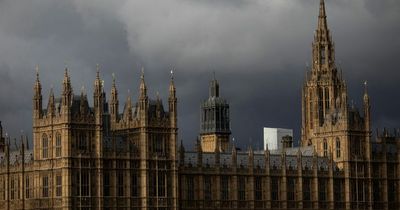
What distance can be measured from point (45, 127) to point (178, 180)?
75.6 ft

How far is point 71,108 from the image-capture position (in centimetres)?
17962

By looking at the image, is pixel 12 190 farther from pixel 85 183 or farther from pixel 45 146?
pixel 85 183

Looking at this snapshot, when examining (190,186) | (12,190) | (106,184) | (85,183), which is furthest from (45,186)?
(190,186)

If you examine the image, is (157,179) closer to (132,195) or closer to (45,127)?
(132,195)

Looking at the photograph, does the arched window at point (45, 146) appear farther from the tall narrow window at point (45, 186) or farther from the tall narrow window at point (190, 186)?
the tall narrow window at point (190, 186)

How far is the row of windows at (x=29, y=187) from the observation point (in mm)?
178875

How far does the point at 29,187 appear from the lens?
18375 cm

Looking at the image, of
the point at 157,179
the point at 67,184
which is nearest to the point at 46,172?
the point at 67,184

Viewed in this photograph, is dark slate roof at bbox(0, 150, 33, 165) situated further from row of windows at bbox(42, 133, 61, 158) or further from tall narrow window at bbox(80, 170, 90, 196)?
tall narrow window at bbox(80, 170, 90, 196)

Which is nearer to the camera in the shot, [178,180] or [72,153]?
[72,153]

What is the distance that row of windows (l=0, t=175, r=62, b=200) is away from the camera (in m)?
179

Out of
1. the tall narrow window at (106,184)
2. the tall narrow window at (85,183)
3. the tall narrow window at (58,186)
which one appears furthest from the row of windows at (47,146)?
the tall narrow window at (106,184)

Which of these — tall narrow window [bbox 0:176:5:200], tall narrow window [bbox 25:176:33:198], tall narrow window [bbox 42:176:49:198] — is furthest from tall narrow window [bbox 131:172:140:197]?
tall narrow window [bbox 0:176:5:200]

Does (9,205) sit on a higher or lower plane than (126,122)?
lower
